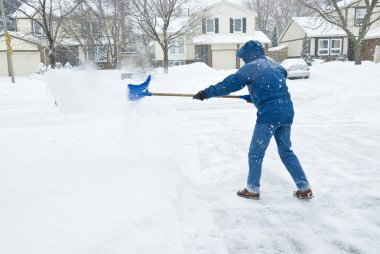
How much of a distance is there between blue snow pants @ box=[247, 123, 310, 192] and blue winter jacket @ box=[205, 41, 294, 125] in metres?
0.13

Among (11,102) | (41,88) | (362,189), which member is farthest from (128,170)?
(41,88)

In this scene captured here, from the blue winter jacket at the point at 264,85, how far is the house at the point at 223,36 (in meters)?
29.6

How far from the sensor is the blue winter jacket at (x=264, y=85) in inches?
147

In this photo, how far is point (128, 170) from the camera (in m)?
4.91

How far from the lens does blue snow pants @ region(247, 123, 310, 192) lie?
3861mm

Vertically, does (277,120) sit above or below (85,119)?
above

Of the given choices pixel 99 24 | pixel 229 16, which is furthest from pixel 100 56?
pixel 229 16

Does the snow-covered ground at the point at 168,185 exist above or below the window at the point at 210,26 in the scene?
below

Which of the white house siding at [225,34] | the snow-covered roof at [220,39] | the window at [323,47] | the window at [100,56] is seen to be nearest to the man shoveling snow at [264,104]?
the snow-covered roof at [220,39]

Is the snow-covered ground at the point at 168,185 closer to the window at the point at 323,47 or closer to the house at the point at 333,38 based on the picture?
the house at the point at 333,38

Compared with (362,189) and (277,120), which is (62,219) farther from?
(362,189)

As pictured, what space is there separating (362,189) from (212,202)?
176cm

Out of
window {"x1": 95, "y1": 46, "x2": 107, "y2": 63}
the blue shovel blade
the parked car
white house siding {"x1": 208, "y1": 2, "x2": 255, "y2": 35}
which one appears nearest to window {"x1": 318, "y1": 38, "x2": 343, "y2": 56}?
white house siding {"x1": 208, "y1": 2, "x2": 255, "y2": 35}

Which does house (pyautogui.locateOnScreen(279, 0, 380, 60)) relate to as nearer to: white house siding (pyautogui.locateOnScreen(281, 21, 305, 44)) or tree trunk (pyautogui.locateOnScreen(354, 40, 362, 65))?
white house siding (pyautogui.locateOnScreen(281, 21, 305, 44))
